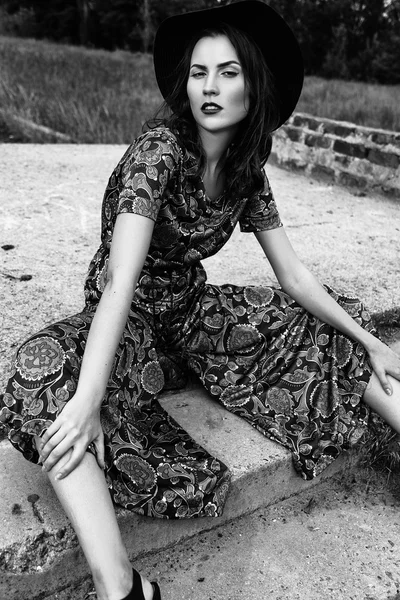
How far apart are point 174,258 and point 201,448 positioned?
0.64m

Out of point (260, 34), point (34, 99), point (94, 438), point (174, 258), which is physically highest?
point (260, 34)

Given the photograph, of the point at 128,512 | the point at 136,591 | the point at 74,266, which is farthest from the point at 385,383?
the point at 74,266

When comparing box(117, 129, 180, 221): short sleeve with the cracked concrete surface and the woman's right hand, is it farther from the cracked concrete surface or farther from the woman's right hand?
the cracked concrete surface

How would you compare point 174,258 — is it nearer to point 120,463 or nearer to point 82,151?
point 120,463

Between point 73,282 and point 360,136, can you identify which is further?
point 360,136

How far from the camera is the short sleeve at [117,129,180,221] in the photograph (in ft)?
6.23

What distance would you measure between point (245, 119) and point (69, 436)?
1.23 m

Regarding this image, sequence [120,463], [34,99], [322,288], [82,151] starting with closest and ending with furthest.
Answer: [120,463] → [322,288] → [82,151] → [34,99]

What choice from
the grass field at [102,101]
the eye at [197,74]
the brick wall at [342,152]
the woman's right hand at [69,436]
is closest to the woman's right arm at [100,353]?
the woman's right hand at [69,436]

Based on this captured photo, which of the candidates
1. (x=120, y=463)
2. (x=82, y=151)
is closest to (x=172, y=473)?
(x=120, y=463)

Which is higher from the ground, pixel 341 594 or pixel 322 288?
pixel 322 288

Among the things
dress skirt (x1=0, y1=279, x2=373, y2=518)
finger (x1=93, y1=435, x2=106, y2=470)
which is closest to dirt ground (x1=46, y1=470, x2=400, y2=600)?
dress skirt (x1=0, y1=279, x2=373, y2=518)

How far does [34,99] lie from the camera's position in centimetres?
865

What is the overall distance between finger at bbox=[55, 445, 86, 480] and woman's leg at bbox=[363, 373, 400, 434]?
109cm
